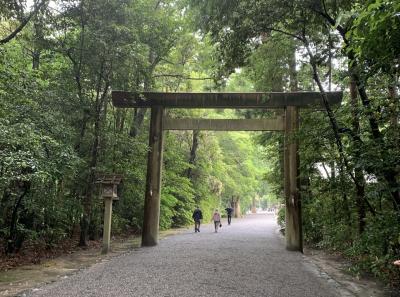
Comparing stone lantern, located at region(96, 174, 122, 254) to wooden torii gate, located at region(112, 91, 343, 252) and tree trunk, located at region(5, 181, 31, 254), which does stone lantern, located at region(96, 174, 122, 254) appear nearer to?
wooden torii gate, located at region(112, 91, 343, 252)

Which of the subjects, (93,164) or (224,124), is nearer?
(93,164)

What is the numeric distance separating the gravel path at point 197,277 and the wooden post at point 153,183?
1437 mm

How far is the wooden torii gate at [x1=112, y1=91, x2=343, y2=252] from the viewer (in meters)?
12.2

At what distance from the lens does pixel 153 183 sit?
1259 centimetres

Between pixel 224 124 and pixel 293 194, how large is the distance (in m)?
3.23

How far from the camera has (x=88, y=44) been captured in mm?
11633

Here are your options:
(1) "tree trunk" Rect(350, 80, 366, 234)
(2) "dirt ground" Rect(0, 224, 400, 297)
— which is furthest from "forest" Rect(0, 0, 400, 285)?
(2) "dirt ground" Rect(0, 224, 400, 297)

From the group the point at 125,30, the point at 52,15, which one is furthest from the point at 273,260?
the point at 52,15

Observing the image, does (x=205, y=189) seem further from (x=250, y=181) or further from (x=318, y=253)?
(x=318, y=253)

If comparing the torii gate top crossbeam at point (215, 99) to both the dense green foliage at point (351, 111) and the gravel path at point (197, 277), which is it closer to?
the dense green foliage at point (351, 111)

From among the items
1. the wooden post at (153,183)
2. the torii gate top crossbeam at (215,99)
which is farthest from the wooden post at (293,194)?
the wooden post at (153,183)

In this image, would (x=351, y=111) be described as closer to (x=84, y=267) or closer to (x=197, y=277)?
(x=197, y=277)

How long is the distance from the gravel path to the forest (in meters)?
1.24

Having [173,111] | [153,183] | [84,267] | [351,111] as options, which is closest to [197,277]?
[84,267]
